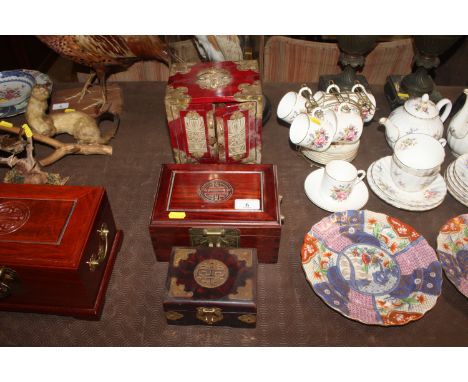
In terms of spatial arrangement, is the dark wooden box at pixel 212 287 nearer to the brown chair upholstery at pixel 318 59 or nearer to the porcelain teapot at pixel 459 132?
the porcelain teapot at pixel 459 132

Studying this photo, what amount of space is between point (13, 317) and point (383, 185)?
4.03 ft

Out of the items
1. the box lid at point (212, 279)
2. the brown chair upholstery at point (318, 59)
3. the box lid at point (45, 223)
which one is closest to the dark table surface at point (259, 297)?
the box lid at point (212, 279)

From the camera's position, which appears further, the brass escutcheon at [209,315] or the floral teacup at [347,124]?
the floral teacup at [347,124]

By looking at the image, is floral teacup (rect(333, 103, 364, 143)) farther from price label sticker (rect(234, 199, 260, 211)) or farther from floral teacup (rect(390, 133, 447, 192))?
price label sticker (rect(234, 199, 260, 211))

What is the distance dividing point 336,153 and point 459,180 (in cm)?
42

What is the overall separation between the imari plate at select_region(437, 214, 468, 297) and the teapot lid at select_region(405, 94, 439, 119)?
37 centimetres

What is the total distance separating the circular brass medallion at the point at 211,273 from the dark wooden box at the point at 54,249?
29 cm

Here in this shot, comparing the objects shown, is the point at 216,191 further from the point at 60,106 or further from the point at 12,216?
the point at 60,106

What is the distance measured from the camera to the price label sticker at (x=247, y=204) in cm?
121

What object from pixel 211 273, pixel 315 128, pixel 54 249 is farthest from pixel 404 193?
pixel 54 249

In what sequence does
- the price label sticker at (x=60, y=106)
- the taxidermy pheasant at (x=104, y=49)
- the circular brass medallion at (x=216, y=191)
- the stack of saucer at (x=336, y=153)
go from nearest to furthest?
the circular brass medallion at (x=216, y=191) < the stack of saucer at (x=336, y=153) < the taxidermy pheasant at (x=104, y=49) < the price label sticker at (x=60, y=106)

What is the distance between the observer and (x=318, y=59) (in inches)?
81.6

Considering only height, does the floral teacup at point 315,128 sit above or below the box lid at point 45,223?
above

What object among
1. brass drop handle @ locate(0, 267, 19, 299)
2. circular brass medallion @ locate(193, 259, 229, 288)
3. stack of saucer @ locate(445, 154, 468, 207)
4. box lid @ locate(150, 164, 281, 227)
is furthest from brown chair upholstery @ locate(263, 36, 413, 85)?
brass drop handle @ locate(0, 267, 19, 299)
